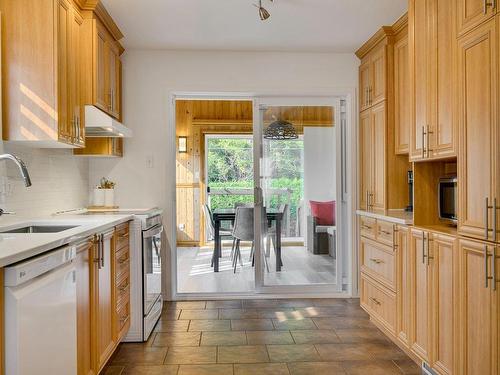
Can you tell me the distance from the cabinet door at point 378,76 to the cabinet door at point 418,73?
961 millimetres

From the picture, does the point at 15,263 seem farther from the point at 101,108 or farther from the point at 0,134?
the point at 101,108

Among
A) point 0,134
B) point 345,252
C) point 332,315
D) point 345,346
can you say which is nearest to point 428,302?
point 345,346

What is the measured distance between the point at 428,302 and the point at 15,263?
6.92 feet

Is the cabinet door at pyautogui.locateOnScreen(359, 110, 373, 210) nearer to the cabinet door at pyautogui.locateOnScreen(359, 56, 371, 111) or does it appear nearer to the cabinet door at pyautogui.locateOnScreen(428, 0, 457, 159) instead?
the cabinet door at pyautogui.locateOnScreen(359, 56, 371, 111)

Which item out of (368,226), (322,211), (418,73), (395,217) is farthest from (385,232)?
(322,211)

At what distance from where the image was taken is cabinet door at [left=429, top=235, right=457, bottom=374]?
2.20m

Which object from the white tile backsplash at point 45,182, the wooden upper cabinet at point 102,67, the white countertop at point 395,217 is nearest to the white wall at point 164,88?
the wooden upper cabinet at point 102,67

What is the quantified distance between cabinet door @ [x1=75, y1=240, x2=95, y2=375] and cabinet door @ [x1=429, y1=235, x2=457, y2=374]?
6.03 feet

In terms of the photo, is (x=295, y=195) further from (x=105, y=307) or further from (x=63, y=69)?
(x=63, y=69)

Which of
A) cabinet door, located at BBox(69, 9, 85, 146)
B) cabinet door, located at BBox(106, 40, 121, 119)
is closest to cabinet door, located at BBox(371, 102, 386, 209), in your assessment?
cabinet door, located at BBox(106, 40, 121, 119)

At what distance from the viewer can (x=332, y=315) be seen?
3664 mm

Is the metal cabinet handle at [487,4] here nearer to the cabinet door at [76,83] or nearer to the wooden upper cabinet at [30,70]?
the wooden upper cabinet at [30,70]

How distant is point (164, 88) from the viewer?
4.12m

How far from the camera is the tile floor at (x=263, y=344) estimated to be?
2.64 metres
